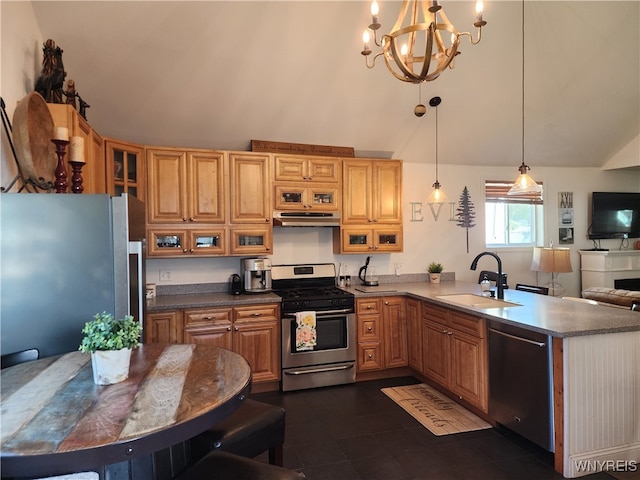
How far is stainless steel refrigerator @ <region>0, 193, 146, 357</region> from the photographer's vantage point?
182cm

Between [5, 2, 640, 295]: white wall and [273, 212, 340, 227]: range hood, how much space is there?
374 millimetres

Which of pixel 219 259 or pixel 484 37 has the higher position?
pixel 484 37

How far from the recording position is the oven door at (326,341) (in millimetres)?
3741

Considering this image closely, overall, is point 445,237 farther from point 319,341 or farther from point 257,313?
point 257,313

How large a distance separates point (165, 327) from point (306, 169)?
210cm

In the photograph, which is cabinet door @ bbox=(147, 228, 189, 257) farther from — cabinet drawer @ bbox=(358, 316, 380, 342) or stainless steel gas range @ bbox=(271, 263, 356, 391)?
cabinet drawer @ bbox=(358, 316, 380, 342)

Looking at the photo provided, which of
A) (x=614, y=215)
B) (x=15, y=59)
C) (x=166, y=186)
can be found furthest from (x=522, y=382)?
(x=614, y=215)

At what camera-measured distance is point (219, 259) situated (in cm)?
420

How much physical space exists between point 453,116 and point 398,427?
3408mm

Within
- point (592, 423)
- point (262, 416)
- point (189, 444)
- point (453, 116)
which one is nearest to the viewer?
point (189, 444)

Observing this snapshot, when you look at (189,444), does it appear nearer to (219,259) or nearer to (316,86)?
(219,259)

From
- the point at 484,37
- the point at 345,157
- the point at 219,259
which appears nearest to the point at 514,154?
the point at 484,37

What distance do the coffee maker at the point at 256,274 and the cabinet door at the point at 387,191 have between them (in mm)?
1357

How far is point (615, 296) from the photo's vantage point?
4.01 metres
